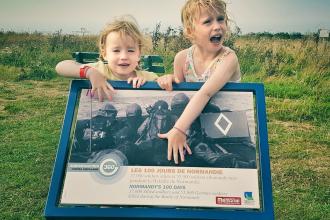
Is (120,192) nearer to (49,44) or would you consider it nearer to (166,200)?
(166,200)

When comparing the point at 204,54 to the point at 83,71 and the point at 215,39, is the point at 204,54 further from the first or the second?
the point at 83,71

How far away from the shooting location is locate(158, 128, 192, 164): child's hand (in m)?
2.42

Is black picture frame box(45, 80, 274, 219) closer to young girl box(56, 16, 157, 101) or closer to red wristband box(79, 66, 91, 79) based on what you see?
red wristband box(79, 66, 91, 79)

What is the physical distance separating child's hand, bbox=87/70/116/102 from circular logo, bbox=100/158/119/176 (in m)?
0.35

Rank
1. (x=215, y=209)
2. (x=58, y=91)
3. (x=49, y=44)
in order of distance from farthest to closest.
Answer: (x=49, y=44), (x=58, y=91), (x=215, y=209)

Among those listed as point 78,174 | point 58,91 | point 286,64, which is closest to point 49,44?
point 58,91

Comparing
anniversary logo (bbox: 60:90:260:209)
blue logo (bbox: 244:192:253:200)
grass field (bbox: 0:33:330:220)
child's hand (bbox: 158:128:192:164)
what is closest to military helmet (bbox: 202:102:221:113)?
anniversary logo (bbox: 60:90:260:209)

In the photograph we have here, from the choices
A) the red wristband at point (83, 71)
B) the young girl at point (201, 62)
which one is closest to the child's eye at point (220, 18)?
the young girl at point (201, 62)

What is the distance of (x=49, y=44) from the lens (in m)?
8.88

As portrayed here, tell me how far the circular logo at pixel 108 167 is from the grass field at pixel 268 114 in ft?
4.60

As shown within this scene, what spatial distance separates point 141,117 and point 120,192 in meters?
0.41

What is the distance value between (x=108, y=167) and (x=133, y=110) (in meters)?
0.33

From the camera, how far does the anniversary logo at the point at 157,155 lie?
2.32 metres

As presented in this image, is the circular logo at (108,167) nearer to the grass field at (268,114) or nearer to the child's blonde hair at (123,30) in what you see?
the child's blonde hair at (123,30)
